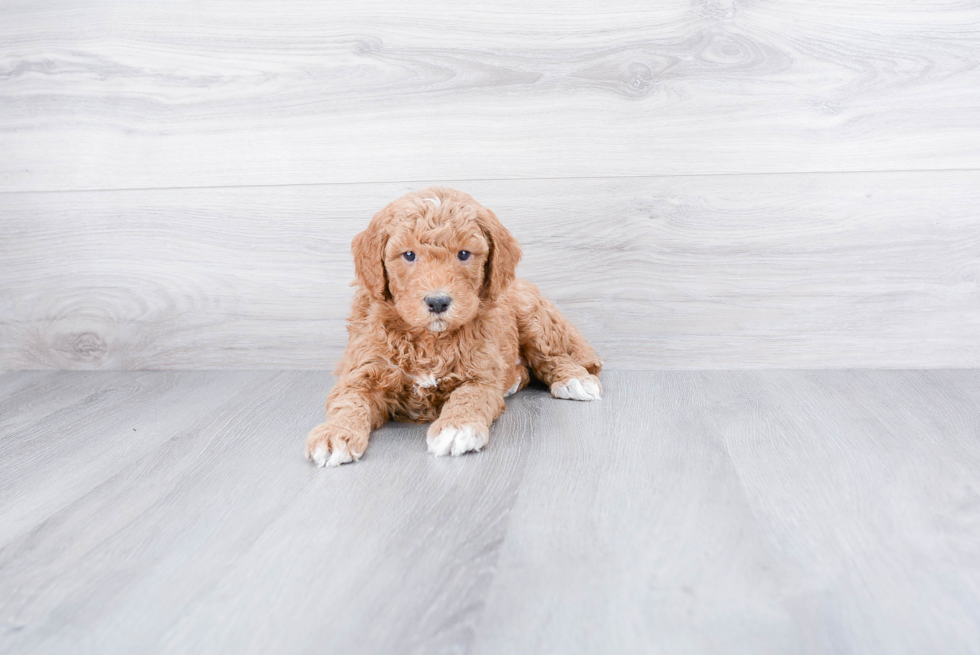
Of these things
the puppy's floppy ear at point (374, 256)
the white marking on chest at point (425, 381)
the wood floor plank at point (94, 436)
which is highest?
the puppy's floppy ear at point (374, 256)

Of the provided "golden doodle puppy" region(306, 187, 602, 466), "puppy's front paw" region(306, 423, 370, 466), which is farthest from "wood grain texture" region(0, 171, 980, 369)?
"puppy's front paw" region(306, 423, 370, 466)

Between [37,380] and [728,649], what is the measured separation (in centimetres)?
220

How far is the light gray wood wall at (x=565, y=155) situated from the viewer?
1.95 meters

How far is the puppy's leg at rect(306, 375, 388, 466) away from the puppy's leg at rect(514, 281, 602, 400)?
1.50ft

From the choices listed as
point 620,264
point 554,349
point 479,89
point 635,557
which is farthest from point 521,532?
point 479,89

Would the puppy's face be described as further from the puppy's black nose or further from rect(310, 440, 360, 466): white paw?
rect(310, 440, 360, 466): white paw

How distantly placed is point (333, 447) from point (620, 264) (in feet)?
3.44

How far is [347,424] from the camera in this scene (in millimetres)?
1466

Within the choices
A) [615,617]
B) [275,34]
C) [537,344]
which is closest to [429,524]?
[615,617]

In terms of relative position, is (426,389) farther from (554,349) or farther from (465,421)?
(554,349)

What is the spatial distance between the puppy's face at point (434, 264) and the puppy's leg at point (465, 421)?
169mm

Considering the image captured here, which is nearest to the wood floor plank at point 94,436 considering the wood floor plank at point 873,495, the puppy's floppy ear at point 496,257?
the puppy's floppy ear at point 496,257

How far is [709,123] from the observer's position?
77.9 inches

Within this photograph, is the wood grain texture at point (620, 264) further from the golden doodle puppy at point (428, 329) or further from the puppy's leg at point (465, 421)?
the puppy's leg at point (465, 421)
